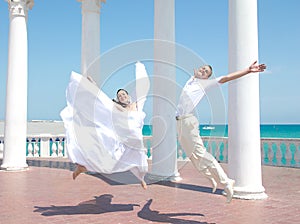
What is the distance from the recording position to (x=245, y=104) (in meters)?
7.62

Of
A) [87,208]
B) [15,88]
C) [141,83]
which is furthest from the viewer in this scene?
[15,88]

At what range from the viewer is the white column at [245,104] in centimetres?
762

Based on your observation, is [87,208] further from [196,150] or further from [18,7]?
[18,7]

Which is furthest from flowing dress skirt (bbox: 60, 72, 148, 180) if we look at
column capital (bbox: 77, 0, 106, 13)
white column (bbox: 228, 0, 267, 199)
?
column capital (bbox: 77, 0, 106, 13)

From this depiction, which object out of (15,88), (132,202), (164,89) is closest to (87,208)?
(132,202)

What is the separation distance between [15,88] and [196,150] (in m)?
8.44

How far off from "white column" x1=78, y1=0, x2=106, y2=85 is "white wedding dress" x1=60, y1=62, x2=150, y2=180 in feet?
19.1

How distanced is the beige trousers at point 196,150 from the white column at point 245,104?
7.53 ft

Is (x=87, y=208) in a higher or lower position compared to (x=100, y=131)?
lower

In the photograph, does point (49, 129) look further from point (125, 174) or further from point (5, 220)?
point (5, 220)

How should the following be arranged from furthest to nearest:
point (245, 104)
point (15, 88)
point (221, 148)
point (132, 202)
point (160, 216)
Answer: point (221, 148) → point (15, 88) → point (245, 104) → point (132, 202) → point (160, 216)

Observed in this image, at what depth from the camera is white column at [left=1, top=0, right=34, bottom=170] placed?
39.7 feet

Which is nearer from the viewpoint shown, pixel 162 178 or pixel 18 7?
pixel 162 178

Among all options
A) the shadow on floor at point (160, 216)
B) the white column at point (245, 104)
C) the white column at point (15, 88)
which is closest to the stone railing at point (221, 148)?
the white column at point (15, 88)
